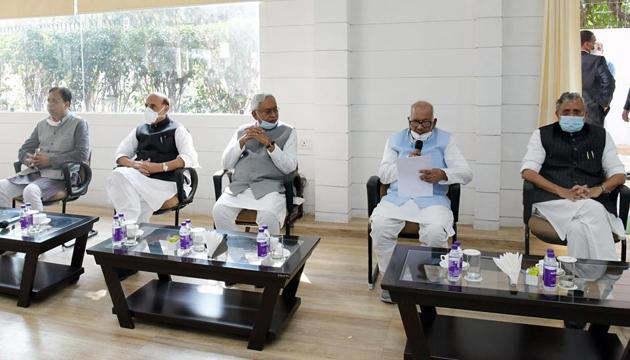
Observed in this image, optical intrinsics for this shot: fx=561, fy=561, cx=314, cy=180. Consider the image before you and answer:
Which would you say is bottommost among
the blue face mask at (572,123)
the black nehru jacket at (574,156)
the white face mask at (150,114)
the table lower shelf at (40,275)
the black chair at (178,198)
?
the table lower shelf at (40,275)

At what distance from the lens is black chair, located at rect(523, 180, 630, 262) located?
10.8ft

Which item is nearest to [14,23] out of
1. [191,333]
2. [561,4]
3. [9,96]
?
[9,96]

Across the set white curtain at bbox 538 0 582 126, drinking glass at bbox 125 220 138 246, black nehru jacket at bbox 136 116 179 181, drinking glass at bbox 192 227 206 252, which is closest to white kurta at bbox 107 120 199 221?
black nehru jacket at bbox 136 116 179 181

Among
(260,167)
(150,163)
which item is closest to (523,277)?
(260,167)

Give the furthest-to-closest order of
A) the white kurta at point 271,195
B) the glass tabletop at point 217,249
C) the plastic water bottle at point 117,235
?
the white kurta at point 271,195
the plastic water bottle at point 117,235
the glass tabletop at point 217,249

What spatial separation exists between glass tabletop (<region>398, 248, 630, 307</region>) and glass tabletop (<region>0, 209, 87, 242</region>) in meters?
2.13

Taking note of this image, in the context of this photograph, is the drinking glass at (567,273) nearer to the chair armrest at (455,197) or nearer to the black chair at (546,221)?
the black chair at (546,221)

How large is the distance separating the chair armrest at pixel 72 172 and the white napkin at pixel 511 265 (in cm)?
324

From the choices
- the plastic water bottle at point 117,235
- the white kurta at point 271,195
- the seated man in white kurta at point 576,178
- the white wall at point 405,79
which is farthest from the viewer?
the white wall at point 405,79

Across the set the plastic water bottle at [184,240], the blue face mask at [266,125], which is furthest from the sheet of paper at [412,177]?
the plastic water bottle at [184,240]

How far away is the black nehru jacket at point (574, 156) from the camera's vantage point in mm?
3484

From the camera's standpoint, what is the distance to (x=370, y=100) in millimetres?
4832

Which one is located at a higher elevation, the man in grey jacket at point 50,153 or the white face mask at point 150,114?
the white face mask at point 150,114

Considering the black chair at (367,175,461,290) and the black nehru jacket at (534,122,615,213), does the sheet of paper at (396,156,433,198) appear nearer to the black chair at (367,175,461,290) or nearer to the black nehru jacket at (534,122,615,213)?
the black chair at (367,175,461,290)
